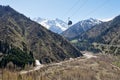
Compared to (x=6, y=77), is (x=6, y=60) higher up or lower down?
higher up

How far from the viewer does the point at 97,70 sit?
177500mm

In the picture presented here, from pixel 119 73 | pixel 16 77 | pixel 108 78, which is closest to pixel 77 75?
pixel 108 78

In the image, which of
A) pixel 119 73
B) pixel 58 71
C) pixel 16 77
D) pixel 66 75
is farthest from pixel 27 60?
pixel 16 77

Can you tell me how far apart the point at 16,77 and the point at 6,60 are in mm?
122624

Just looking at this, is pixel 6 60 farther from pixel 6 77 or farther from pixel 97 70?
pixel 6 77

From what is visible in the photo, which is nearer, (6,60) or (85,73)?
(85,73)

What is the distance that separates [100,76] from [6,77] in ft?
392

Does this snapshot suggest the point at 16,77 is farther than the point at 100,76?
No

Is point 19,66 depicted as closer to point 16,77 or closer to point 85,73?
A: point 85,73

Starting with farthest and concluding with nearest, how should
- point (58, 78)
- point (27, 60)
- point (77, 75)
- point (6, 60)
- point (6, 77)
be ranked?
point (27, 60), point (6, 60), point (77, 75), point (58, 78), point (6, 77)

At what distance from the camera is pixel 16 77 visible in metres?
49.5

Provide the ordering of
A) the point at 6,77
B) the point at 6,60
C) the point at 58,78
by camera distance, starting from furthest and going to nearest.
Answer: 1. the point at 6,60
2. the point at 58,78
3. the point at 6,77

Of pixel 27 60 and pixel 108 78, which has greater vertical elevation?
pixel 27 60

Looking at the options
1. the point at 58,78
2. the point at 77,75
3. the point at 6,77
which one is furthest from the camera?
the point at 77,75
